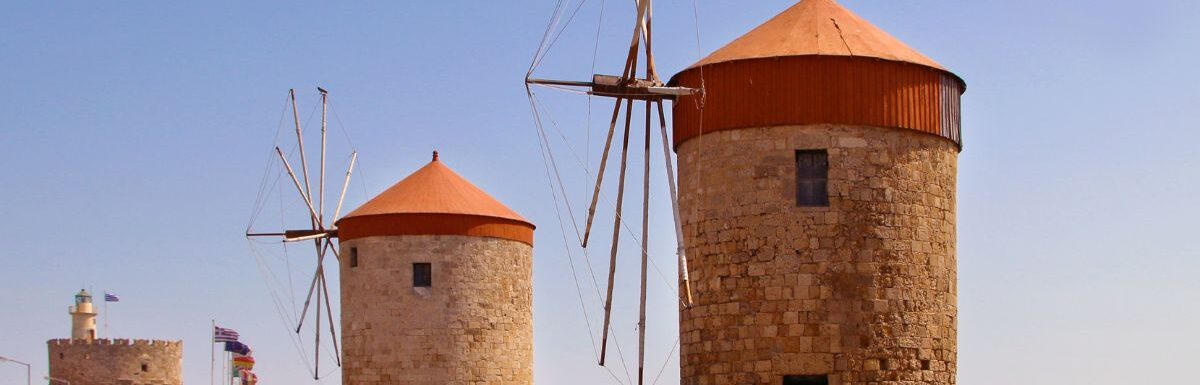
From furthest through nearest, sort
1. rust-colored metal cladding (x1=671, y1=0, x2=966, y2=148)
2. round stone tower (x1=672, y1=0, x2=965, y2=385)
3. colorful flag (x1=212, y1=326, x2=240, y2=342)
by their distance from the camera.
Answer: colorful flag (x1=212, y1=326, x2=240, y2=342) < rust-colored metal cladding (x1=671, y1=0, x2=966, y2=148) < round stone tower (x1=672, y1=0, x2=965, y2=385)

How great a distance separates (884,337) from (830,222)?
1733mm

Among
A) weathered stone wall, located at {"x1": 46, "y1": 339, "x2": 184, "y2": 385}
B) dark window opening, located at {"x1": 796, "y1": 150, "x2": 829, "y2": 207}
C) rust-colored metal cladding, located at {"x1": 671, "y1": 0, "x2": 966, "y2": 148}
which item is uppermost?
rust-colored metal cladding, located at {"x1": 671, "y1": 0, "x2": 966, "y2": 148}

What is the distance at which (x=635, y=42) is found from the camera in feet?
96.1

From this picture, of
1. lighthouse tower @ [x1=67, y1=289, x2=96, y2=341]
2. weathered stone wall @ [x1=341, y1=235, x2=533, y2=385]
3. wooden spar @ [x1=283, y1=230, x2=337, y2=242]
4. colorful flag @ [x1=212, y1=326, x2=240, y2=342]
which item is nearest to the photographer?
weathered stone wall @ [x1=341, y1=235, x2=533, y2=385]

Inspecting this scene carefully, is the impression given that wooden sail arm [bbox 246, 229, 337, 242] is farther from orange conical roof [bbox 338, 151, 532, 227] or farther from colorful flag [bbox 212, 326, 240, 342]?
colorful flag [bbox 212, 326, 240, 342]

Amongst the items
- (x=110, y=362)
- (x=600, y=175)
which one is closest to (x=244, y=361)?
(x=110, y=362)

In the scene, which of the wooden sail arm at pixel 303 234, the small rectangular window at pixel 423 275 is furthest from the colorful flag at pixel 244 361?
the small rectangular window at pixel 423 275

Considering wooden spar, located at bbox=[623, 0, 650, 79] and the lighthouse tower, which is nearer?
wooden spar, located at bbox=[623, 0, 650, 79]

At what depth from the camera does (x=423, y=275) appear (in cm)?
4491

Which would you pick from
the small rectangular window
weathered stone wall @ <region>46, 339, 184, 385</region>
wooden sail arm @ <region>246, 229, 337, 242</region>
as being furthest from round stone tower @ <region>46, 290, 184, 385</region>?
the small rectangular window

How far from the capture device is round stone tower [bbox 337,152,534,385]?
44.5m

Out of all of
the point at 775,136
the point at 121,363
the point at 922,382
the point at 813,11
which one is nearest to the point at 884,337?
the point at 922,382

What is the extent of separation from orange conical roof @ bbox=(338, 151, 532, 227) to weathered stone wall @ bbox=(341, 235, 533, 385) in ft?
2.08

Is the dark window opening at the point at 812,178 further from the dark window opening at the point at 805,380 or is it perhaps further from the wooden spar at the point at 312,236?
the wooden spar at the point at 312,236
